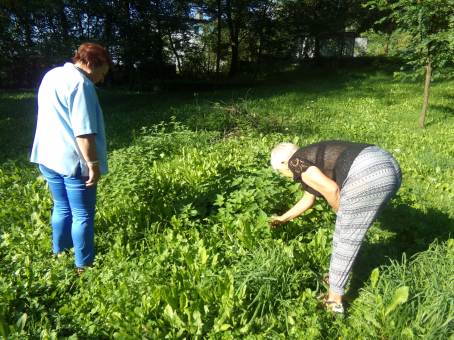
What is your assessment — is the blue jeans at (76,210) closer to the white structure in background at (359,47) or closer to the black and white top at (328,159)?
the black and white top at (328,159)

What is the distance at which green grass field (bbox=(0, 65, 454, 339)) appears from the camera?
2.42m

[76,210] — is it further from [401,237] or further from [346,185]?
[401,237]

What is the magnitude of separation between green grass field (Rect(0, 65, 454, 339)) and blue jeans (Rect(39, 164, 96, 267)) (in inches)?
5.8

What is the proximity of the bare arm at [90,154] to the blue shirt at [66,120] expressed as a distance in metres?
0.05

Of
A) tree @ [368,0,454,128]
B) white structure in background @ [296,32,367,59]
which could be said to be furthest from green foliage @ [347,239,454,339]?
white structure in background @ [296,32,367,59]

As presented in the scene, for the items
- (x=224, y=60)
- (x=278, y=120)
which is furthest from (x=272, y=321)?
(x=224, y=60)

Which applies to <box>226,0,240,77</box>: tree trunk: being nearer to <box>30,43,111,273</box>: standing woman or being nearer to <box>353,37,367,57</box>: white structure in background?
<box>353,37,367,57</box>: white structure in background

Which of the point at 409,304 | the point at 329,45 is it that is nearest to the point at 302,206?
the point at 409,304

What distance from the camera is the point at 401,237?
141 inches

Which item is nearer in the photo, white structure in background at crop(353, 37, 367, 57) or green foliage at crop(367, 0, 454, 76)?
green foliage at crop(367, 0, 454, 76)

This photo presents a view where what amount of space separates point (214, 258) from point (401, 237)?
176 cm

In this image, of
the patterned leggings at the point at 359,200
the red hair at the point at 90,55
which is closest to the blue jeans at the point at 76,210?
the red hair at the point at 90,55

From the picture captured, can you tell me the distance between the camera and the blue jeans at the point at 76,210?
297 cm

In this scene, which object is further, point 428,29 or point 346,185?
point 428,29
